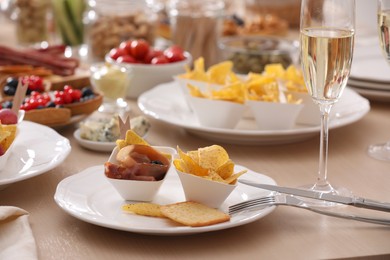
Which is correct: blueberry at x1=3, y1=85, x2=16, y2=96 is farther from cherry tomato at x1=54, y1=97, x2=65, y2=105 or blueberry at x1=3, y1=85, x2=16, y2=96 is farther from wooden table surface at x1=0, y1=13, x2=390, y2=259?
wooden table surface at x1=0, y1=13, x2=390, y2=259

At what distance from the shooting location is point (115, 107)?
1.91 m

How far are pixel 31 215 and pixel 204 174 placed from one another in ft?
0.90

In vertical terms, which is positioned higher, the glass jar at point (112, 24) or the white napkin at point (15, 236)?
the glass jar at point (112, 24)

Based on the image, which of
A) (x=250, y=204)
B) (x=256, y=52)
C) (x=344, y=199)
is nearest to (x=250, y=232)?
(x=250, y=204)

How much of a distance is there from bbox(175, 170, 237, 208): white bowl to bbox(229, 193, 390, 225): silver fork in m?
0.02

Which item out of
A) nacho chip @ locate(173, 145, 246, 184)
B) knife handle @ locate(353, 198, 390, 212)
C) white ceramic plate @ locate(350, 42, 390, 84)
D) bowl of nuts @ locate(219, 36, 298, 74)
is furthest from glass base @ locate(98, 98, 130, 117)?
knife handle @ locate(353, 198, 390, 212)

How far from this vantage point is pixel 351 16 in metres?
1.23

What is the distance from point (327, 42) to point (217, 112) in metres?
A: 0.44

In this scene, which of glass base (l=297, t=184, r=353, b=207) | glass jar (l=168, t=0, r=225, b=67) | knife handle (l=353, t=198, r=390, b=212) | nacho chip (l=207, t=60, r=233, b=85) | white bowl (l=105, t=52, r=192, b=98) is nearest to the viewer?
knife handle (l=353, t=198, r=390, b=212)

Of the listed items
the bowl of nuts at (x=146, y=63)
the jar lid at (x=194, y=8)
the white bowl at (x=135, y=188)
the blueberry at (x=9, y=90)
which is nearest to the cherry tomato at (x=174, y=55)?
the bowl of nuts at (x=146, y=63)

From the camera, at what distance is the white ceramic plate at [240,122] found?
1599 millimetres

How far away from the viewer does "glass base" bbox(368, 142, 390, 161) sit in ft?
5.17

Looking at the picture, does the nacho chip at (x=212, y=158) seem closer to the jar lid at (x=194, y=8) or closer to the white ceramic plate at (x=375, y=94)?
the white ceramic plate at (x=375, y=94)

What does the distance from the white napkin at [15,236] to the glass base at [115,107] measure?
0.71 meters
